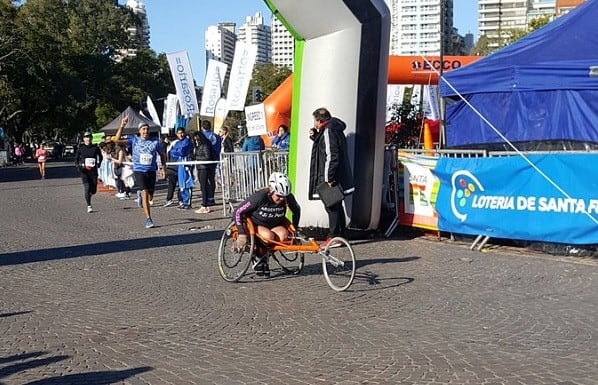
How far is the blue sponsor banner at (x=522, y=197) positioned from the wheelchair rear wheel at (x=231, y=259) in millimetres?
3895

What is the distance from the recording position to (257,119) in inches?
676

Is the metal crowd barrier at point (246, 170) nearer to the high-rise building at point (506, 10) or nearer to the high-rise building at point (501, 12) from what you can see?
the high-rise building at point (506, 10)

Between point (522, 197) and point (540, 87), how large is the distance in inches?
106

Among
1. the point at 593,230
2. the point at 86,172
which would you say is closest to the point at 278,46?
the point at 86,172

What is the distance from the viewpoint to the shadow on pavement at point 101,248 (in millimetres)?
11148

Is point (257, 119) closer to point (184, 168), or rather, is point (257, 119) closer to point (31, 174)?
point (184, 168)

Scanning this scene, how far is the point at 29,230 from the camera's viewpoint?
47.6ft

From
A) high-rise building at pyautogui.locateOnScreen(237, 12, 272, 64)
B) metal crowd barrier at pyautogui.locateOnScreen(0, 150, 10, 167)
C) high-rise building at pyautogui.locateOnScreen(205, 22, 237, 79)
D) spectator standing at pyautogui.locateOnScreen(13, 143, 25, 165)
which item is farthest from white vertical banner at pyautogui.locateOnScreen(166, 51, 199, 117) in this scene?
high-rise building at pyautogui.locateOnScreen(237, 12, 272, 64)

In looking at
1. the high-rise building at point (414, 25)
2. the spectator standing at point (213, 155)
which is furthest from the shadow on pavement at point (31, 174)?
the high-rise building at point (414, 25)

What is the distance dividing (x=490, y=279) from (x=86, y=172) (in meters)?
11.3

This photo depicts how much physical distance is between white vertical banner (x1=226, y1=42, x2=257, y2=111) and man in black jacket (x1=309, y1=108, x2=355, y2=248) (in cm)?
906

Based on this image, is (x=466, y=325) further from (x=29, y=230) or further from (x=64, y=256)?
(x=29, y=230)

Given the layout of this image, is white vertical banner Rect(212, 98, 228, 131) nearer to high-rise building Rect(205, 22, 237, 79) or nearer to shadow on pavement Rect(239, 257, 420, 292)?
shadow on pavement Rect(239, 257, 420, 292)

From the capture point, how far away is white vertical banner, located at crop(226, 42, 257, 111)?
2025 cm
